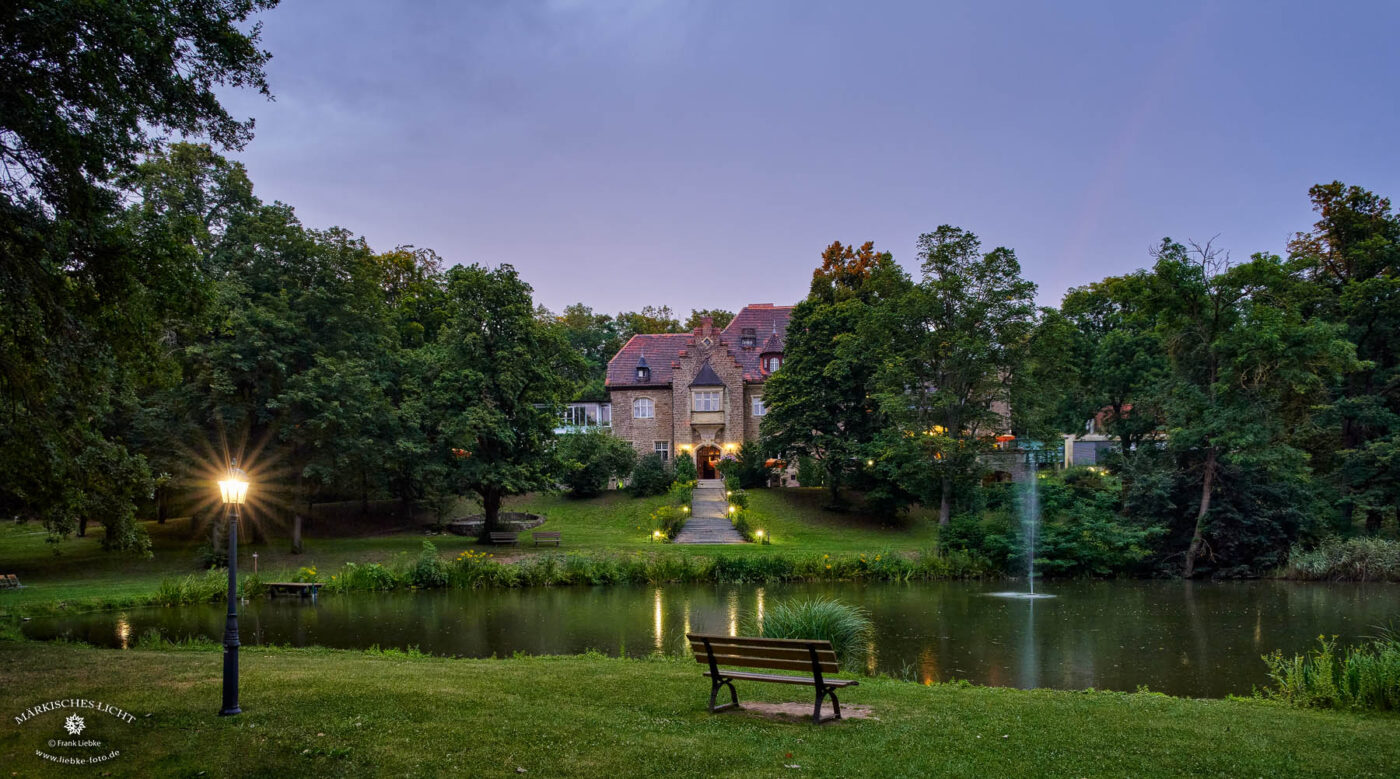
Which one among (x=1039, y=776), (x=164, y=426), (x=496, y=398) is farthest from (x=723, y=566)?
(x=1039, y=776)

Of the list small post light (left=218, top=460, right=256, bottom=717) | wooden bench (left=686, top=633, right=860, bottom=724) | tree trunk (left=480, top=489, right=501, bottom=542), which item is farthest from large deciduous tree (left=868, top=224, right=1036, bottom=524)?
small post light (left=218, top=460, right=256, bottom=717)

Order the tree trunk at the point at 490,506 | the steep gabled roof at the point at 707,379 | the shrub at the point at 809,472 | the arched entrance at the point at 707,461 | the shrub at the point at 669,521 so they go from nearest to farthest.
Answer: the tree trunk at the point at 490,506 < the shrub at the point at 669,521 < the shrub at the point at 809,472 < the steep gabled roof at the point at 707,379 < the arched entrance at the point at 707,461

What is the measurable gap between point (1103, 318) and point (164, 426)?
4504 centimetres

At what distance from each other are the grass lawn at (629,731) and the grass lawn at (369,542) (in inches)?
529

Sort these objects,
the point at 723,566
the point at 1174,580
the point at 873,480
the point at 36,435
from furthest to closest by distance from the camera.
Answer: the point at 873,480 → the point at 1174,580 → the point at 723,566 → the point at 36,435

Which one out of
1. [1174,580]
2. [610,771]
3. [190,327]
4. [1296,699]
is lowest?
[1174,580]

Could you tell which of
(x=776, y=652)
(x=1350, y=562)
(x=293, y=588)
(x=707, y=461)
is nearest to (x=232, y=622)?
(x=776, y=652)

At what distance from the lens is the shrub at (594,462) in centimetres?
4244

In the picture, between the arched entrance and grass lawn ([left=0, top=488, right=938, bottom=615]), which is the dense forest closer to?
grass lawn ([left=0, top=488, right=938, bottom=615])

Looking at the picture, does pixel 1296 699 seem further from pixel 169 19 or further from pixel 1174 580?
pixel 1174 580

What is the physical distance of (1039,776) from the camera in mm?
6242

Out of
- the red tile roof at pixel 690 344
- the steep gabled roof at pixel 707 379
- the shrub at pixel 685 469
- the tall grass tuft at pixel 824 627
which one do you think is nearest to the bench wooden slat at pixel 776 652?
the tall grass tuft at pixel 824 627

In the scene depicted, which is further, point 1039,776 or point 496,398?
point 496,398

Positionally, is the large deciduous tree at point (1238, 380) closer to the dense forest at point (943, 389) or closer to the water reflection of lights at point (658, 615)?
the dense forest at point (943, 389)
